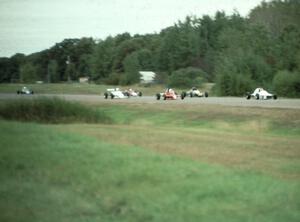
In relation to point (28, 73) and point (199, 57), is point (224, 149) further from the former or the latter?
point (199, 57)

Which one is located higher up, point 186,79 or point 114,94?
point 186,79

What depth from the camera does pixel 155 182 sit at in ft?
33.6

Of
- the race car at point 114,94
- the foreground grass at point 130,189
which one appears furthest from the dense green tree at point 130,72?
the foreground grass at point 130,189

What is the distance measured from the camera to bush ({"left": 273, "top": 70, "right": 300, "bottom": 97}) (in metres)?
61.9

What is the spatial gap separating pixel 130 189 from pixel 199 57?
99.9m

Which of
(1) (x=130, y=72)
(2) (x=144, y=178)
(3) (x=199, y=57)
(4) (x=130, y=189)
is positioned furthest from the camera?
(3) (x=199, y=57)

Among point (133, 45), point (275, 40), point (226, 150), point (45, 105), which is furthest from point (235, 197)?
point (133, 45)

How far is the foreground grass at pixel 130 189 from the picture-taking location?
26.7 feet

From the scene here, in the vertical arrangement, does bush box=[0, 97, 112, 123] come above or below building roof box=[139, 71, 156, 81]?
below

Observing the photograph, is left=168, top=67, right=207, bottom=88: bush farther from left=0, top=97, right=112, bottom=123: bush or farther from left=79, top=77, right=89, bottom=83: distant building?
left=0, top=97, right=112, bottom=123: bush

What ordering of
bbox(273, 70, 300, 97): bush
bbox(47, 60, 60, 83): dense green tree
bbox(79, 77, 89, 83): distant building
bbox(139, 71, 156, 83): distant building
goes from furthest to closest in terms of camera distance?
bbox(139, 71, 156, 83): distant building
bbox(273, 70, 300, 97): bush
bbox(79, 77, 89, 83): distant building
bbox(47, 60, 60, 83): dense green tree

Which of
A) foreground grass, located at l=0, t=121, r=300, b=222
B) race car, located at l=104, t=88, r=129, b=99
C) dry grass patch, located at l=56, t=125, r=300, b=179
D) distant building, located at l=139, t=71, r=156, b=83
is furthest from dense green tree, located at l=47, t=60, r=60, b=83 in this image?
distant building, located at l=139, t=71, r=156, b=83

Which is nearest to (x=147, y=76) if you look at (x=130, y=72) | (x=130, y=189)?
(x=130, y=72)

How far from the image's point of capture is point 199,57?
356ft
